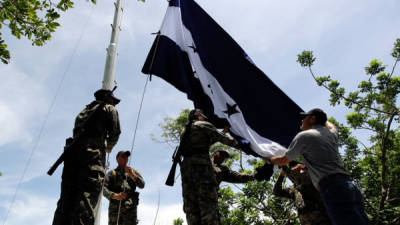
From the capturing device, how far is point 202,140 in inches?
163

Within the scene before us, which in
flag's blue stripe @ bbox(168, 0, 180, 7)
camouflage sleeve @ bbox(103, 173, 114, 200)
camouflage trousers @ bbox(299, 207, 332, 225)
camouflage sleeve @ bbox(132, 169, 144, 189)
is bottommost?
camouflage trousers @ bbox(299, 207, 332, 225)

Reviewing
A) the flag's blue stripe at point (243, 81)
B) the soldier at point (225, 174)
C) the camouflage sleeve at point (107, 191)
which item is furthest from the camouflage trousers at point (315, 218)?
the camouflage sleeve at point (107, 191)

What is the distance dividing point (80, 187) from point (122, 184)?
110 inches

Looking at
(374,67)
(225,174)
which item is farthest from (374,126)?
(225,174)

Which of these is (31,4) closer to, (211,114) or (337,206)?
(211,114)

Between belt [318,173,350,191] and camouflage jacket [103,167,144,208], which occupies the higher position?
camouflage jacket [103,167,144,208]

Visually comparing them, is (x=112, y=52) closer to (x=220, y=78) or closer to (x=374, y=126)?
(x=220, y=78)

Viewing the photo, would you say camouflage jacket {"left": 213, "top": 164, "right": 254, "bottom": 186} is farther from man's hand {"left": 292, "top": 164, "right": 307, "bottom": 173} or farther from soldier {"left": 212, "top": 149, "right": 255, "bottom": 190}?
man's hand {"left": 292, "top": 164, "right": 307, "bottom": 173}

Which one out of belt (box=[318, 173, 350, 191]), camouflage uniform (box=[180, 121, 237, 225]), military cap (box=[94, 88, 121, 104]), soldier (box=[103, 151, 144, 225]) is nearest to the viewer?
belt (box=[318, 173, 350, 191])

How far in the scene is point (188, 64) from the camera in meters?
4.67

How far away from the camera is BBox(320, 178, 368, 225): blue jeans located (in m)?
2.49

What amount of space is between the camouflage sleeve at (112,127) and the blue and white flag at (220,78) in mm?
1206

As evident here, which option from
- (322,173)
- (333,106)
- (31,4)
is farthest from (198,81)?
(333,106)

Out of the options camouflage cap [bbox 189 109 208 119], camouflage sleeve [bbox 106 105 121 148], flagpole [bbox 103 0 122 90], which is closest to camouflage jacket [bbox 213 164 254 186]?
Answer: camouflage cap [bbox 189 109 208 119]
